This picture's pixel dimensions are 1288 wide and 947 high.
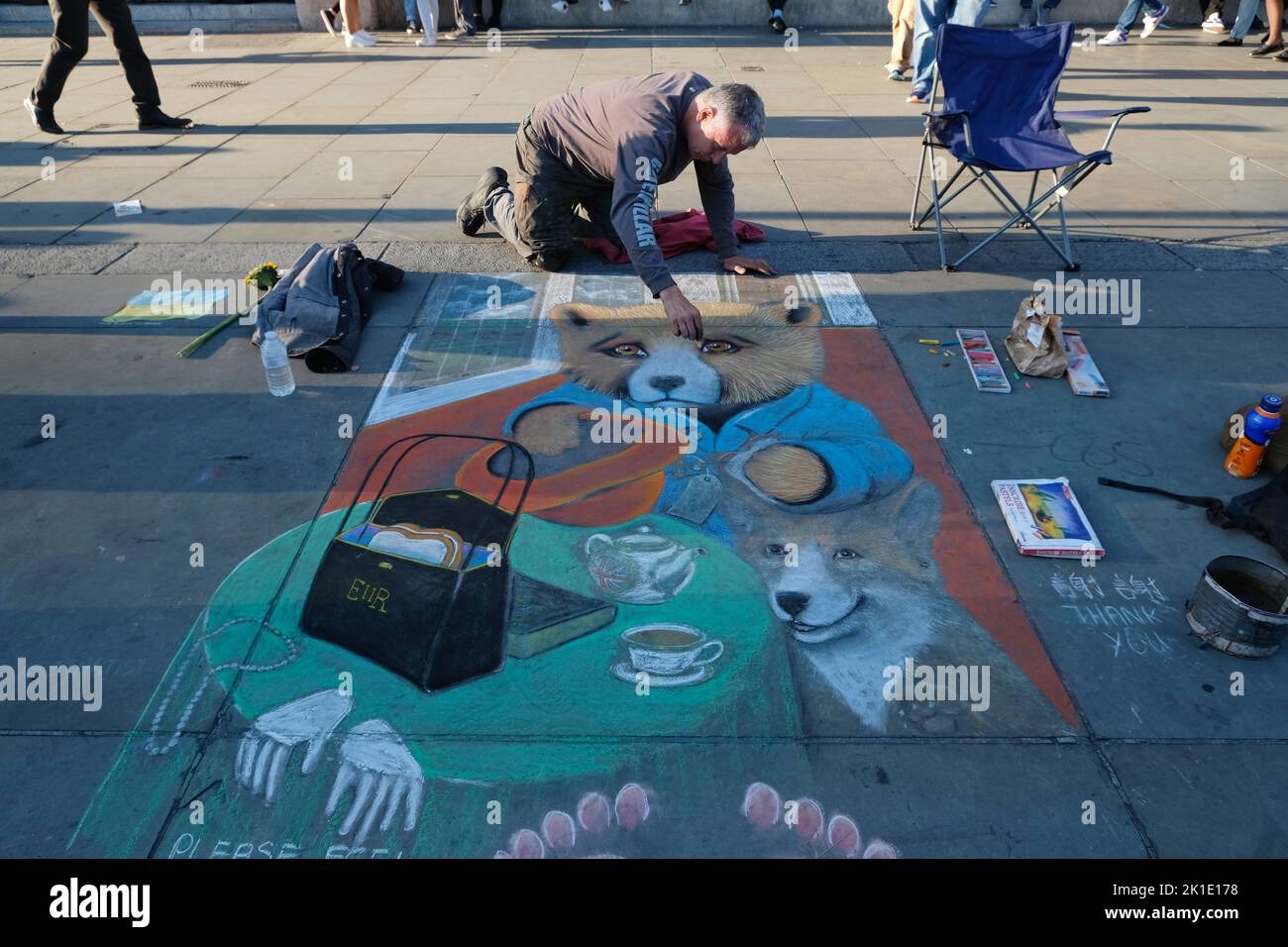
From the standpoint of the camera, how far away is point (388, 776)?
86.4 inches

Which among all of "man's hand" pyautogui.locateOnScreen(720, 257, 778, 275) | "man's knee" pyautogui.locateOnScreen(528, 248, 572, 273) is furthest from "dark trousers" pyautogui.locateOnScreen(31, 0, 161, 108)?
"man's hand" pyautogui.locateOnScreen(720, 257, 778, 275)

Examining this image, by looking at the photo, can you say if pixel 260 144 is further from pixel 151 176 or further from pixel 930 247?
pixel 930 247

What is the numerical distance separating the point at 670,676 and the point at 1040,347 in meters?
2.61

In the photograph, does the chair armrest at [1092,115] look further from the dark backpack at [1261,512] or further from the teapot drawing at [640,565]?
the teapot drawing at [640,565]

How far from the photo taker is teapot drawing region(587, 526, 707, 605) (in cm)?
275

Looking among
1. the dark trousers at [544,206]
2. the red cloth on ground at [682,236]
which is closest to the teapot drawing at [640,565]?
the dark trousers at [544,206]

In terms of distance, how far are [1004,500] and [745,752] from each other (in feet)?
5.02

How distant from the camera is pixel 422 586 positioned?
8.89ft

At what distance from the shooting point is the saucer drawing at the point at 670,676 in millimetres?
2457

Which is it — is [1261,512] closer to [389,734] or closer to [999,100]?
[389,734]

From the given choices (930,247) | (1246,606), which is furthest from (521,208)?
(1246,606)

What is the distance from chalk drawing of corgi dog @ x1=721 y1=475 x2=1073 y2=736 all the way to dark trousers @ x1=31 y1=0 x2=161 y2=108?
7320mm

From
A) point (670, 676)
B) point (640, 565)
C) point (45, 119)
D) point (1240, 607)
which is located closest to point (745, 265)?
point (640, 565)

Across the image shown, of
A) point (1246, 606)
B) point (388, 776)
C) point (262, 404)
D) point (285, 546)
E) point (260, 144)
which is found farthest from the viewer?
point (260, 144)
